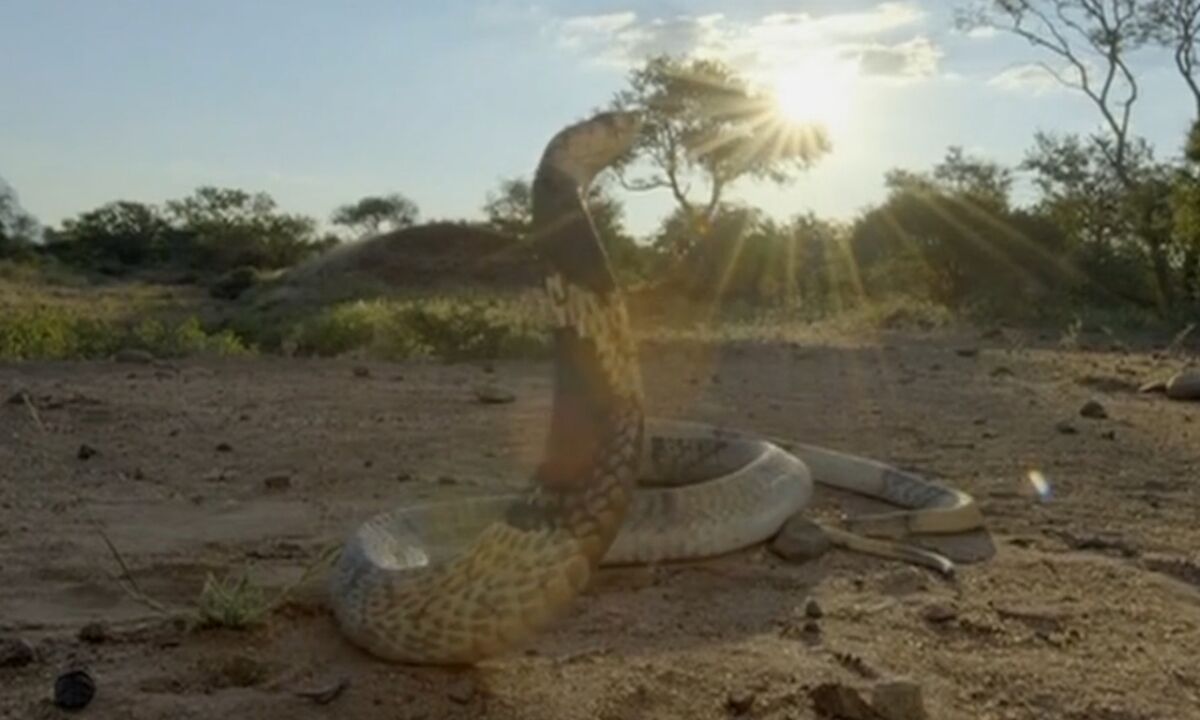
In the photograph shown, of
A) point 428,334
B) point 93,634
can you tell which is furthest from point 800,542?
point 428,334

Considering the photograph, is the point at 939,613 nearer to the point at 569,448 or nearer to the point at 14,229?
the point at 569,448

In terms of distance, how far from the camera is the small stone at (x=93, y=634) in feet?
11.8

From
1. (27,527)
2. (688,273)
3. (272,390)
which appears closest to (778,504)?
(27,527)

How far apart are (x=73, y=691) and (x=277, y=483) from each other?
9.09ft

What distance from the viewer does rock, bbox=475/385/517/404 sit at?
8.75m

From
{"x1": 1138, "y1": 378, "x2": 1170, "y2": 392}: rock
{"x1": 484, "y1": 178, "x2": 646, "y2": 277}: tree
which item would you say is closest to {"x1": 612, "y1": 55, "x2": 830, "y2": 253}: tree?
{"x1": 484, "y1": 178, "x2": 646, "y2": 277}: tree

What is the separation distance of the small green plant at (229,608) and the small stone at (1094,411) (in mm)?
6053

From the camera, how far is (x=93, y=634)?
3.62m

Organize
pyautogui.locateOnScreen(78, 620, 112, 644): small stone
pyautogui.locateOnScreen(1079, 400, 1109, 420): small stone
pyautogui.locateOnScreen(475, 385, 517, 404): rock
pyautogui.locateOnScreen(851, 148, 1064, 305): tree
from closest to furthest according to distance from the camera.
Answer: pyautogui.locateOnScreen(78, 620, 112, 644): small stone
pyautogui.locateOnScreen(1079, 400, 1109, 420): small stone
pyautogui.locateOnScreen(475, 385, 517, 404): rock
pyautogui.locateOnScreen(851, 148, 1064, 305): tree

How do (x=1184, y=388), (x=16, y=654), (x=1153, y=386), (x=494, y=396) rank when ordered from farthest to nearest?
(x=1153, y=386) → (x=1184, y=388) → (x=494, y=396) → (x=16, y=654)

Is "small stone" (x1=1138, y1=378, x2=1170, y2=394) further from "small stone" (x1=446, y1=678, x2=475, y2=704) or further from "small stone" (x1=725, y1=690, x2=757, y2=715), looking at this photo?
"small stone" (x1=446, y1=678, x2=475, y2=704)

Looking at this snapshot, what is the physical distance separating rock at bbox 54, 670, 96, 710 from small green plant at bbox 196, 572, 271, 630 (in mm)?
483

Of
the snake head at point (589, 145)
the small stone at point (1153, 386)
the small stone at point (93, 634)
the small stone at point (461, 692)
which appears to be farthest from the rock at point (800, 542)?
the small stone at point (1153, 386)

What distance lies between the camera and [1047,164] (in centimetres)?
2938
